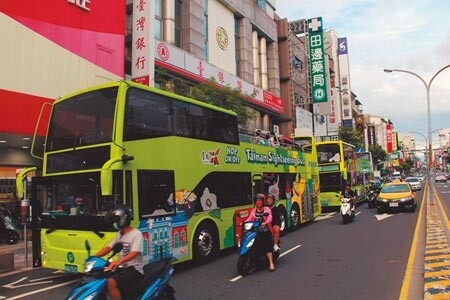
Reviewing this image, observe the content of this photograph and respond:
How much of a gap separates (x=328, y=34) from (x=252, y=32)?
1728 inches

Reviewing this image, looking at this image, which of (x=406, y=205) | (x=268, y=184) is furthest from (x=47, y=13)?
(x=406, y=205)

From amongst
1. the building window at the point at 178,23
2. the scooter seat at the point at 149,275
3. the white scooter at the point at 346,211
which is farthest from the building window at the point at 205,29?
the scooter seat at the point at 149,275

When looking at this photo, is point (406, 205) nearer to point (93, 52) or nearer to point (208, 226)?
point (208, 226)

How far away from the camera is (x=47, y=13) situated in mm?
15109

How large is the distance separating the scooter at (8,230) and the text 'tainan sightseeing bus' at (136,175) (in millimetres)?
6839

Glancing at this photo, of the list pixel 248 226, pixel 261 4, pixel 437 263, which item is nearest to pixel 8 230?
pixel 248 226

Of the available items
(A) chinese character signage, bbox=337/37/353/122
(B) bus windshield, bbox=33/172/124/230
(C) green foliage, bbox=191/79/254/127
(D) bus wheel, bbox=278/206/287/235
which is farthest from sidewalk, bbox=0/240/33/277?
(A) chinese character signage, bbox=337/37/353/122

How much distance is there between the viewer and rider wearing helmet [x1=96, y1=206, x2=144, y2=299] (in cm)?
525

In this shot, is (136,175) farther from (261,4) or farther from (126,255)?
(261,4)

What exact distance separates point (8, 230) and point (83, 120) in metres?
8.27

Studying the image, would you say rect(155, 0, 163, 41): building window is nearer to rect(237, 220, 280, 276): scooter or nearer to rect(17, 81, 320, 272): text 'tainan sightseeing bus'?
rect(17, 81, 320, 272): text 'tainan sightseeing bus'

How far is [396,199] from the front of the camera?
2019 centimetres

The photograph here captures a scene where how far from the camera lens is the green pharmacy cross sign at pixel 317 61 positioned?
4375cm

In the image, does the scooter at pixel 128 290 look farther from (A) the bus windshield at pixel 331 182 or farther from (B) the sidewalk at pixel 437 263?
(A) the bus windshield at pixel 331 182
